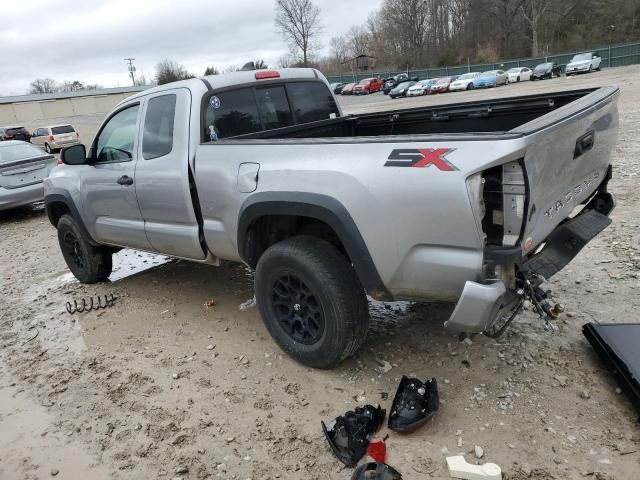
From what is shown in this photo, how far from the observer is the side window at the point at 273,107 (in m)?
4.37

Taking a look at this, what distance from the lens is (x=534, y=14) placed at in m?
60.2

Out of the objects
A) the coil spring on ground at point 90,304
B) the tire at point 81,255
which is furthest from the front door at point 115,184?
the coil spring on ground at point 90,304

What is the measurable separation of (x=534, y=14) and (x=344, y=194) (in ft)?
223

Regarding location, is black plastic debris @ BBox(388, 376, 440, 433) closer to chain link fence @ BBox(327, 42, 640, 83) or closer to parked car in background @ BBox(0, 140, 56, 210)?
parked car in background @ BBox(0, 140, 56, 210)

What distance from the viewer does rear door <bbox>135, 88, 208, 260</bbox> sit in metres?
3.87

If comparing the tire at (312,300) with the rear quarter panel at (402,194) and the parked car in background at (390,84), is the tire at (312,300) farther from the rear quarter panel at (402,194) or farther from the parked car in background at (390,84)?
the parked car in background at (390,84)

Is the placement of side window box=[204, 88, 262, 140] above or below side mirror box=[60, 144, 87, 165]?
above

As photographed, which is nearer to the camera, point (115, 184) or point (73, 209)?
point (115, 184)

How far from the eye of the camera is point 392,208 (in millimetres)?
2650

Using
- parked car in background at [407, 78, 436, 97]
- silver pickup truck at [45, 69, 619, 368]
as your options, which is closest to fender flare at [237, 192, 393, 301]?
Result: silver pickup truck at [45, 69, 619, 368]

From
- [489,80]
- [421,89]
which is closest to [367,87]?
[421,89]

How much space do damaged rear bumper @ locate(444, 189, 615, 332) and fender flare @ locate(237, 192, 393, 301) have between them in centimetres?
46

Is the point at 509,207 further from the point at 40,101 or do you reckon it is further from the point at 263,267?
the point at 40,101

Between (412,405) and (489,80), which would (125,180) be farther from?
(489,80)
